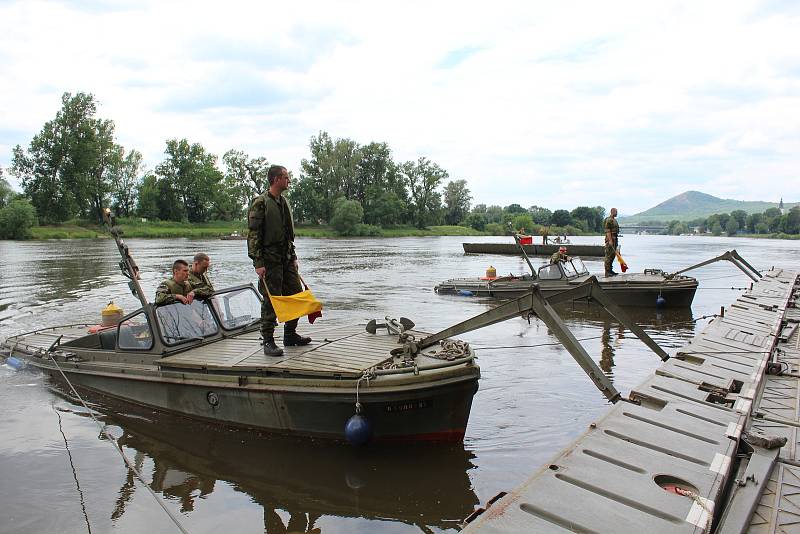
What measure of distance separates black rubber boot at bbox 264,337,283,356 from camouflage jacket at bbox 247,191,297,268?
105 centimetres

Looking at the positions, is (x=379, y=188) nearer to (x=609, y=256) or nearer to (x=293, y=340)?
(x=609, y=256)

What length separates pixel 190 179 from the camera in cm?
9262

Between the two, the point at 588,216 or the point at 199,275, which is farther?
the point at 588,216

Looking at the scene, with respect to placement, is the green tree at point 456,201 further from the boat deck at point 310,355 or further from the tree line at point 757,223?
the boat deck at point 310,355

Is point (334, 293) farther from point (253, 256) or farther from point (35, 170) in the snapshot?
point (35, 170)

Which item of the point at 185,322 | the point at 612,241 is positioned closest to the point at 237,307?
the point at 185,322

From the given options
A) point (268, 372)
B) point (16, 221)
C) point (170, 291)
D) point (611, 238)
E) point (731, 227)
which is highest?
point (731, 227)

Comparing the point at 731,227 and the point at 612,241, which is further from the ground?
the point at 731,227

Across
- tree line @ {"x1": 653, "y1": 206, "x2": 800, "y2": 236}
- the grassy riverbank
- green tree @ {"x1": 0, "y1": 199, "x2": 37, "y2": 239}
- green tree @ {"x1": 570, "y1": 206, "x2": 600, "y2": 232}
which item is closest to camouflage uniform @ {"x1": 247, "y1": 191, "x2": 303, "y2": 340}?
the grassy riverbank

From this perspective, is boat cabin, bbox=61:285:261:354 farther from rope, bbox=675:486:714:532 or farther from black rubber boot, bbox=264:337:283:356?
rope, bbox=675:486:714:532

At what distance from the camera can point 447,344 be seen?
773 centimetres

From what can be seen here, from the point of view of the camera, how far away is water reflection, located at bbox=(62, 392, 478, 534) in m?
6.09

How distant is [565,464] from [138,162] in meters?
111

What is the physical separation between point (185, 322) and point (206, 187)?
8912 centimetres
